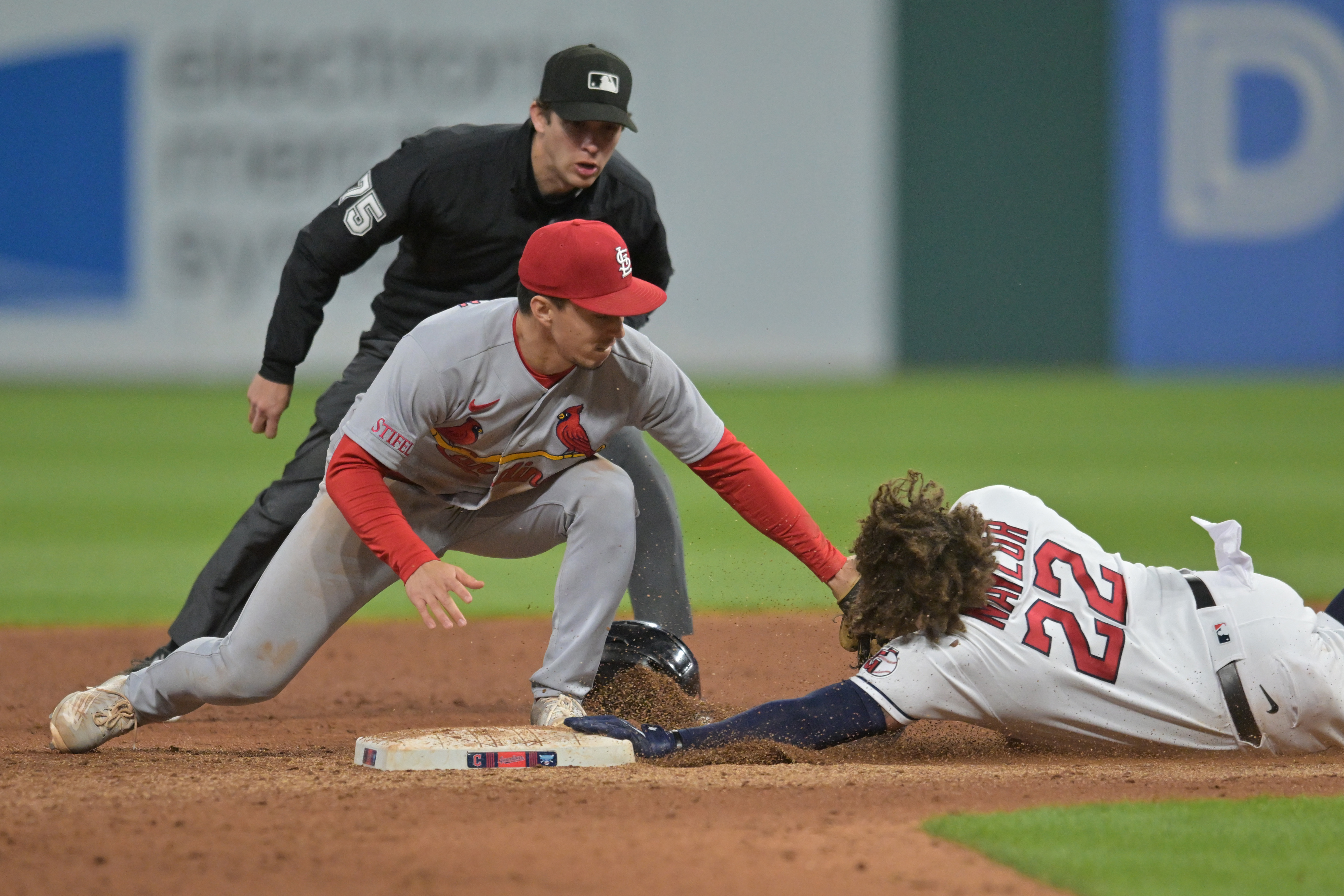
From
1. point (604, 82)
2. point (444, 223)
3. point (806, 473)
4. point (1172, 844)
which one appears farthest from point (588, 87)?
point (806, 473)

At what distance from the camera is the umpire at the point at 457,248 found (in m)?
4.83

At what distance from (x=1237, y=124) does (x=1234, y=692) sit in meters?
15.3

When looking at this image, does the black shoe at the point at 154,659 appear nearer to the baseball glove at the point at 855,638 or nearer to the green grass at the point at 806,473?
the baseball glove at the point at 855,638

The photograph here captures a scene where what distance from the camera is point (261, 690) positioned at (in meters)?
4.23

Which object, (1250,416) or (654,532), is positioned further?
(1250,416)

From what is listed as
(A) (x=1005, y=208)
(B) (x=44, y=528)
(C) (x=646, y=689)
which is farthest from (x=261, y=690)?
(A) (x=1005, y=208)

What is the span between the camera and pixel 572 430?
168 inches

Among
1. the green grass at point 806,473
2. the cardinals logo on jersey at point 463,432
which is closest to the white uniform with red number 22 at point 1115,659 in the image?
the cardinals logo on jersey at point 463,432

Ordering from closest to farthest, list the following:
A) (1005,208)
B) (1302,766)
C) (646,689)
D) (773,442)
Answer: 1. (1302,766)
2. (646,689)
3. (773,442)
4. (1005,208)

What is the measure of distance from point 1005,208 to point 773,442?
841 centimetres

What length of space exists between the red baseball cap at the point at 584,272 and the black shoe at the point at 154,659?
1.68 meters

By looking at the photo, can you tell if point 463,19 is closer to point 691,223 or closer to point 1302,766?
point 691,223

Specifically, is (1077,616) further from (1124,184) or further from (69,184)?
(69,184)

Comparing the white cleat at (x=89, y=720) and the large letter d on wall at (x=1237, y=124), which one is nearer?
the white cleat at (x=89, y=720)
